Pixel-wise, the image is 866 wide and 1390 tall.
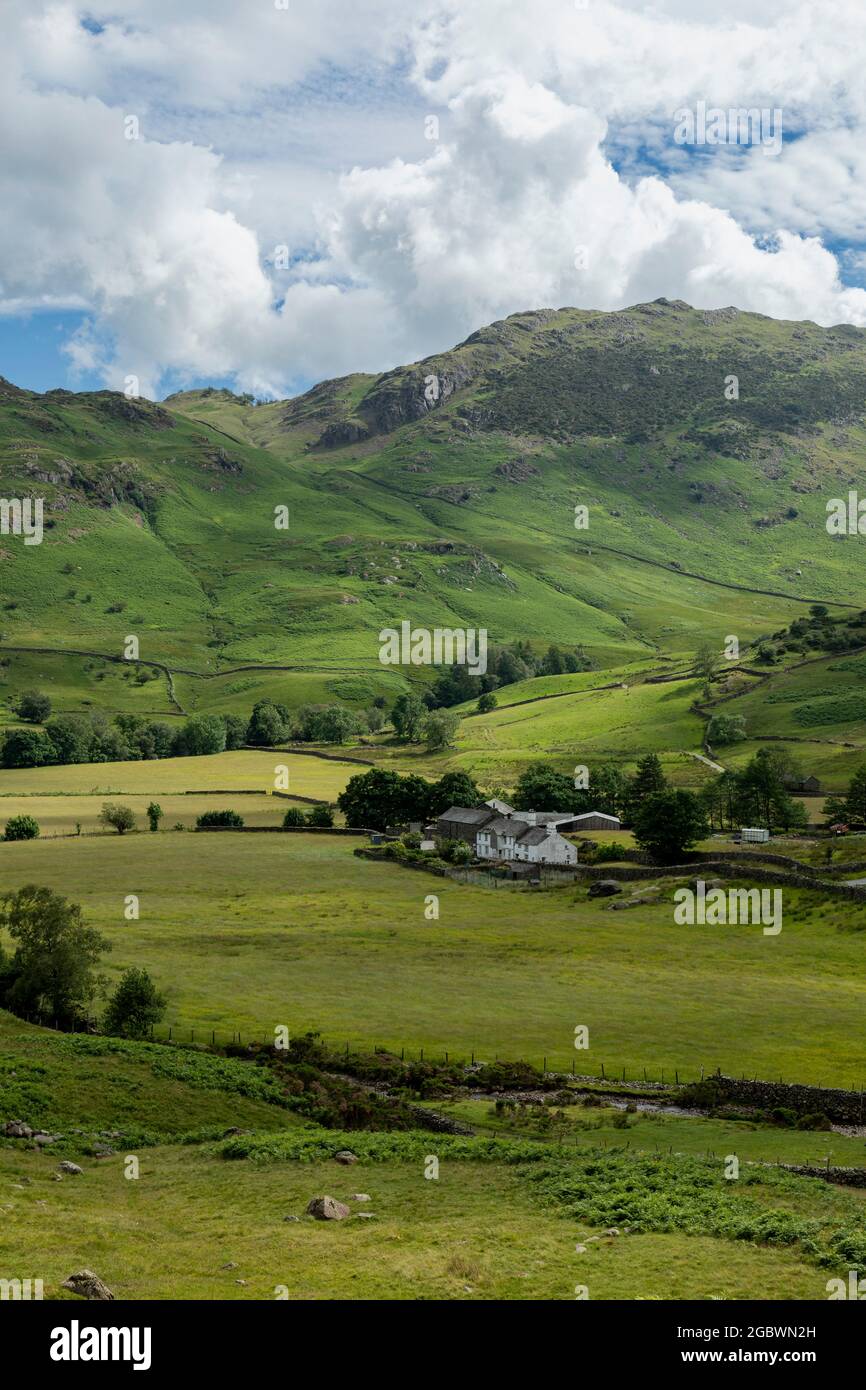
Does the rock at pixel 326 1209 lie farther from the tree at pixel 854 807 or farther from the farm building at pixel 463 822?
the tree at pixel 854 807

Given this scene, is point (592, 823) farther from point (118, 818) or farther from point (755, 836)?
point (118, 818)

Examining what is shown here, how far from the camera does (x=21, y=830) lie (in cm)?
12281

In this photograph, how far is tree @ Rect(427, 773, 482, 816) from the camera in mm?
133250

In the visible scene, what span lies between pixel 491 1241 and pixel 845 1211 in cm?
1054

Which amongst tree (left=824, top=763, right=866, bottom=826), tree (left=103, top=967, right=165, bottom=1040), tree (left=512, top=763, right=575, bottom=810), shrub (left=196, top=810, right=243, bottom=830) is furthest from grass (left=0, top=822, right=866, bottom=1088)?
tree (left=512, top=763, right=575, bottom=810)

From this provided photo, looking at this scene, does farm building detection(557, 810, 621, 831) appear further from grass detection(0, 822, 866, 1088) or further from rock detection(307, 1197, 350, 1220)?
rock detection(307, 1197, 350, 1220)

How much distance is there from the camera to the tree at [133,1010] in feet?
176

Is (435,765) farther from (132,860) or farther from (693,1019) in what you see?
(693,1019)

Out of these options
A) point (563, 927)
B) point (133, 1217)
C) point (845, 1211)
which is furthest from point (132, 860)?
point (845, 1211)

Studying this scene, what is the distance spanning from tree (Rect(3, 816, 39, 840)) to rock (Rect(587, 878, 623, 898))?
212 ft

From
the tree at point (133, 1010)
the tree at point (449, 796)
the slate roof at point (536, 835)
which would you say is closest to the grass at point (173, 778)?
the tree at point (449, 796)

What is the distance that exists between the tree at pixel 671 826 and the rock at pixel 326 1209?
72.1 metres

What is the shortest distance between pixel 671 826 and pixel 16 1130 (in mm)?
70879
